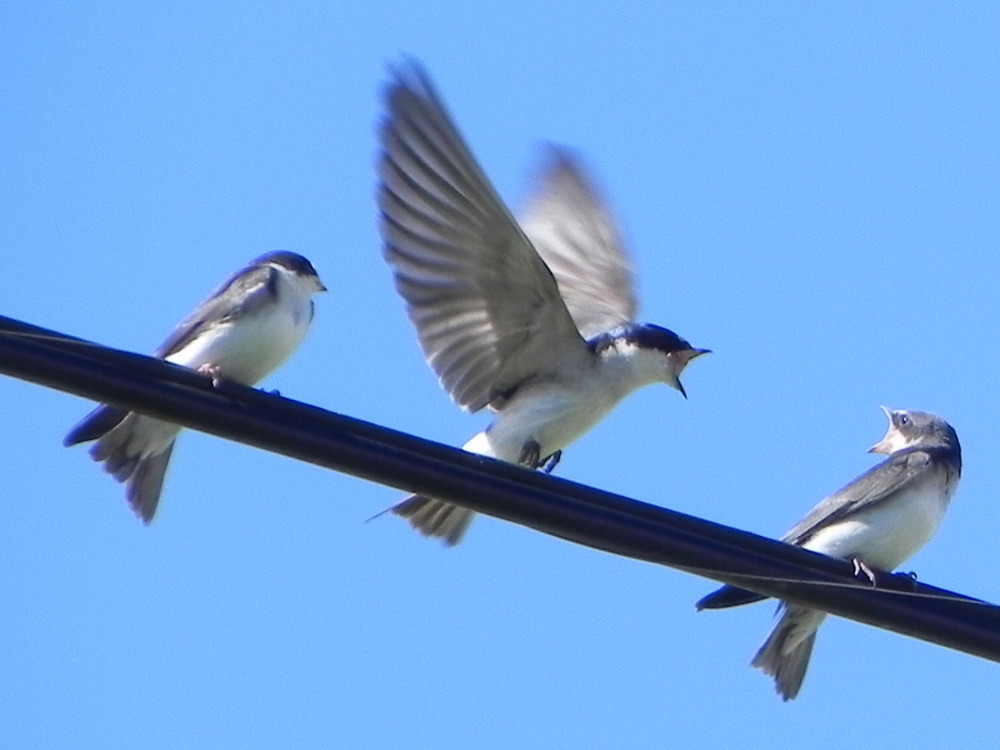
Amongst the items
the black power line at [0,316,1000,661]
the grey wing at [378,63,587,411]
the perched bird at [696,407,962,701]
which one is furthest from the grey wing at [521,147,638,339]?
the black power line at [0,316,1000,661]

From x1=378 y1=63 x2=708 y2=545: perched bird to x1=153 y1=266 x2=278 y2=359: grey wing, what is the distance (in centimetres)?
45

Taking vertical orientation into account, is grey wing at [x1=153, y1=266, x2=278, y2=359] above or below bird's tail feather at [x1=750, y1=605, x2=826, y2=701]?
above

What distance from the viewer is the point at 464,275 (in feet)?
19.8

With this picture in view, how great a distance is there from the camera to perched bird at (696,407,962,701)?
5621mm

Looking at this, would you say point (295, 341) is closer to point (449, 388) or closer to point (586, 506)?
point (449, 388)

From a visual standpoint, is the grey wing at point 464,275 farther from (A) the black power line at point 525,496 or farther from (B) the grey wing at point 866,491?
(A) the black power line at point 525,496

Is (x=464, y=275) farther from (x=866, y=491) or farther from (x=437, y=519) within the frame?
(x=866, y=491)

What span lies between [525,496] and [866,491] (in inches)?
96.5

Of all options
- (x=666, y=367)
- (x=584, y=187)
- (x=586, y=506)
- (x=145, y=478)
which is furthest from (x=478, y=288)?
(x=586, y=506)

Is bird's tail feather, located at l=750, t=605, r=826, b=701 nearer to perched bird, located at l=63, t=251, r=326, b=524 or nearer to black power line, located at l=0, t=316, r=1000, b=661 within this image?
perched bird, located at l=63, t=251, r=326, b=524

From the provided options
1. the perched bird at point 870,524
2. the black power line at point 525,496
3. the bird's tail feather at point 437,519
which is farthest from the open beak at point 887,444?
the black power line at point 525,496

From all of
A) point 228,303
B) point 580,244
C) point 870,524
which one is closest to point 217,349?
point 228,303

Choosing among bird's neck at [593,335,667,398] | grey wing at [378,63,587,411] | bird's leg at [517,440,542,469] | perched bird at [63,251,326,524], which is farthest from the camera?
bird's neck at [593,335,667,398]

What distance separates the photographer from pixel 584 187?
7.63 meters
